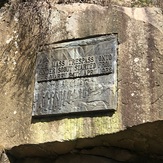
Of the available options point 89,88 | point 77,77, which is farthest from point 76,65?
point 89,88

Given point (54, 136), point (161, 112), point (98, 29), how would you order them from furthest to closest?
point (98, 29) → point (54, 136) → point (161, 112)

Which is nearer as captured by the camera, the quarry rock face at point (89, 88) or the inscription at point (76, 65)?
the quarry rock face at point (89, 88)

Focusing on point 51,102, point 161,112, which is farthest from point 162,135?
point 51,102

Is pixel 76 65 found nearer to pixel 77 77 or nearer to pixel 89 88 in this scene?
pixel 77 77

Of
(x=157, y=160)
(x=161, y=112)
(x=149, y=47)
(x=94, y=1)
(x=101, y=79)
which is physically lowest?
(x=157, y=160)

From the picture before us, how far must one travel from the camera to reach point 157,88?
263 centimetres

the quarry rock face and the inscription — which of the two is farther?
the inscription

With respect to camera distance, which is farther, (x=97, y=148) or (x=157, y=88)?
(x=97, y=148)

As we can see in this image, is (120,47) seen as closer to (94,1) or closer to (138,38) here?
(138,38)

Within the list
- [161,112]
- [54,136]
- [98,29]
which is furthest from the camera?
[98,29]

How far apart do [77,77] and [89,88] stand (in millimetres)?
130

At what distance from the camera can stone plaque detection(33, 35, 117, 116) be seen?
8.95ft

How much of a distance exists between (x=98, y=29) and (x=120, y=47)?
0.74 feet

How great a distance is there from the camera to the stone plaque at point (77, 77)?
2.73 metres
